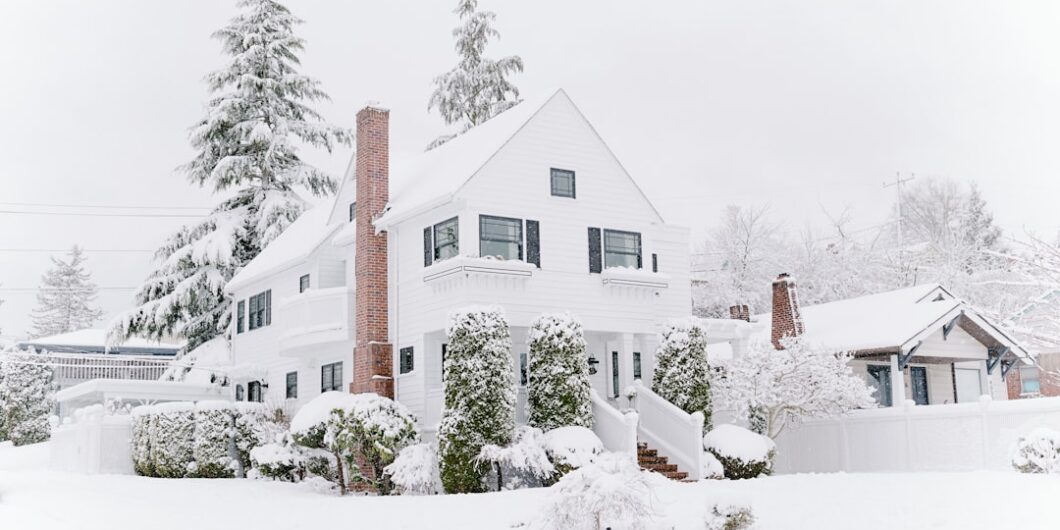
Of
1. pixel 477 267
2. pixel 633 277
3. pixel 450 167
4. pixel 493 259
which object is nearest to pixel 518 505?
pixel 477 267

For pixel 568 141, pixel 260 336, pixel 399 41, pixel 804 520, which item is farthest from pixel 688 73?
pixel 260 336

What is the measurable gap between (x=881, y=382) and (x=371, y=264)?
15.5 meters

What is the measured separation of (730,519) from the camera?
1294 cm

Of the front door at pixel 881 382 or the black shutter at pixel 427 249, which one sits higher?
the black shutter at pixel 427 249

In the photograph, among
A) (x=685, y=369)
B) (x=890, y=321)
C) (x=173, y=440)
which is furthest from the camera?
(x=890, y=321)

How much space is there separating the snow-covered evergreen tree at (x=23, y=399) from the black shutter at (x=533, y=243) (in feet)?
84.9

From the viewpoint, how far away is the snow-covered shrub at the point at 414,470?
21.6m

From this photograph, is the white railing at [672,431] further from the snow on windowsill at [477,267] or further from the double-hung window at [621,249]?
the snow on windowsill at [477,267]

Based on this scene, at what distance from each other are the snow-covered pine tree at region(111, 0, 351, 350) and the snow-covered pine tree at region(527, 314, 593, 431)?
796 inches

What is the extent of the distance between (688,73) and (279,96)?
23992mm

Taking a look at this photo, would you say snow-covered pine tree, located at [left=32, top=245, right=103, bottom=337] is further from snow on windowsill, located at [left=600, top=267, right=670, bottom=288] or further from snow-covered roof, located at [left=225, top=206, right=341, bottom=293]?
snow on windowsill, located at [left=600, top=267, right=670, bottom=288]

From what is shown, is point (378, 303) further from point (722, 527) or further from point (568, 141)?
point (722, 527)

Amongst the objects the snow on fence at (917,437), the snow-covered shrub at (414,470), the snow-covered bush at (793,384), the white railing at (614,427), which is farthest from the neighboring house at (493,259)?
the snow on fence at (917,437)

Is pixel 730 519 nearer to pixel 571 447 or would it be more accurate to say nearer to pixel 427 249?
pixel 571 447
